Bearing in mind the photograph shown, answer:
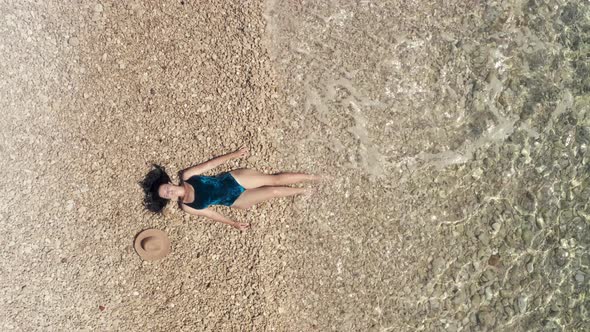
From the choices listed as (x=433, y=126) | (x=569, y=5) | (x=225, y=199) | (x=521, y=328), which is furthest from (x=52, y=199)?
(x=569, y=5)

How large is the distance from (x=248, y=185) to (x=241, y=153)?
411 mm

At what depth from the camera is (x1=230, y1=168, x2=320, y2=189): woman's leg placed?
5.53m

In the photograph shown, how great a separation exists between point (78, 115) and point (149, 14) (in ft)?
4.60

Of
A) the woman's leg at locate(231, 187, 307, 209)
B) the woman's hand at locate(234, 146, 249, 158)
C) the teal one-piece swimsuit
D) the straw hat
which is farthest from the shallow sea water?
the straw hat

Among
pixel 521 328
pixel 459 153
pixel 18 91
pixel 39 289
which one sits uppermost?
pixel 18 91

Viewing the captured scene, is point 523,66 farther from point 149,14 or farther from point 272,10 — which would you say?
point 149,14

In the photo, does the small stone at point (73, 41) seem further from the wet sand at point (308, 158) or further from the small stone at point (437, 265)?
the small stone at point (437, 265)

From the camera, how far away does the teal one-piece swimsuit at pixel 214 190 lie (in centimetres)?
514

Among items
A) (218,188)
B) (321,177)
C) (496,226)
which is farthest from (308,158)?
(496,226)

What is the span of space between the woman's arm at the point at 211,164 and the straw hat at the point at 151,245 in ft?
3.08

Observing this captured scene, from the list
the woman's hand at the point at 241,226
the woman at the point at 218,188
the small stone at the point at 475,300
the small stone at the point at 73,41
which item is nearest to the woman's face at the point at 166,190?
the woman at the point at 218,188

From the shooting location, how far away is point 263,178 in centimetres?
569

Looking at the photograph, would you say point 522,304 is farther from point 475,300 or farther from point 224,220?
point 224,220

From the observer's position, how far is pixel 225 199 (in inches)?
210
